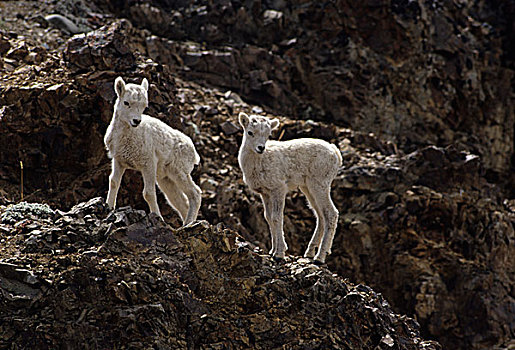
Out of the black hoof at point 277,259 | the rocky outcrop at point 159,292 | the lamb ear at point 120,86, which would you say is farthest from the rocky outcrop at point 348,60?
the rocky outcrop at point 159,292

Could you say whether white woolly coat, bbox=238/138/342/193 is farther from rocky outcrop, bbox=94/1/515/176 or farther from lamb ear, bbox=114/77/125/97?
rocky outcrop, bbox=94/1/515/176

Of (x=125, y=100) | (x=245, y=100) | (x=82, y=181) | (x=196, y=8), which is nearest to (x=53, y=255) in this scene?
(x=125, y=100)

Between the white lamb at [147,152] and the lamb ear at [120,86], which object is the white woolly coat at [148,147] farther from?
the lamb ear at [120,86]

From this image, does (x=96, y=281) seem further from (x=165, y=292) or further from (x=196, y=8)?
(x=196, y=8)

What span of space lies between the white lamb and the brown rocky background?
1059 mm

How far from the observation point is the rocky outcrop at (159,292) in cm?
932

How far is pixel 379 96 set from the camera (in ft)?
96.6

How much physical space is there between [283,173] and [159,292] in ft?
12.3

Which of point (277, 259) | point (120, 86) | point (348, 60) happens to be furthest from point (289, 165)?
point (348, 60)

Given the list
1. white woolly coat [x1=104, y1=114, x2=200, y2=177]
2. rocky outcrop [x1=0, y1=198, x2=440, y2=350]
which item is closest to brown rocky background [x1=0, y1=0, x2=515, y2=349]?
rocky outcrop [x1=0, y1=198, x2=440, y2=350]

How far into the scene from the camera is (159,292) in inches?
399

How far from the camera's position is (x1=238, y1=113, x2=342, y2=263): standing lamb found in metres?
12.2

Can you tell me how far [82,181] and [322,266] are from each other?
7545 mm

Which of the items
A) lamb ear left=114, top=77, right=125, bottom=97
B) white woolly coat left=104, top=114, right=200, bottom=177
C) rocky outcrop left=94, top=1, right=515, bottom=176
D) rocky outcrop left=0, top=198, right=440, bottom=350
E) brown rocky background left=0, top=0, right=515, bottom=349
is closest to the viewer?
rocky outcrop left=0, top=198, right=440, bottom=350
